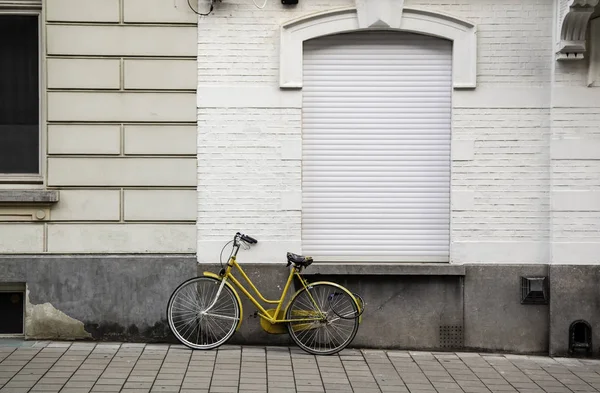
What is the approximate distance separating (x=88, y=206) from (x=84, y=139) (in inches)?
30.5

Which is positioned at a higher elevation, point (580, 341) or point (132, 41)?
point (132, 41)

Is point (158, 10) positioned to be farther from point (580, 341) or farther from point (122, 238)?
point (580, 341)

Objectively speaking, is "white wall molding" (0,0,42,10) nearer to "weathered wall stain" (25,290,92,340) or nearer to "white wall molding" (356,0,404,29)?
"weathered wall stain" (25,290,92,340)

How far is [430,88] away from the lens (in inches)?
418

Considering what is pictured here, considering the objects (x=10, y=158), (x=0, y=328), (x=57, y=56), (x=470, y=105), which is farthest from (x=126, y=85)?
(x=470, y=105)

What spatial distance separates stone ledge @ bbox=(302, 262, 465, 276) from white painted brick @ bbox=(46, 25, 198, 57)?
9.47 feet

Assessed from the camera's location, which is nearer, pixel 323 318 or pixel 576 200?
pixel 323 318

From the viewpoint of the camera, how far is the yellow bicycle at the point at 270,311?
10055 mm

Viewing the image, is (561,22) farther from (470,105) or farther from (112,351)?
(112,351)

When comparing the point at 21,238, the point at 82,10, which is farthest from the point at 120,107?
the point at 21,238

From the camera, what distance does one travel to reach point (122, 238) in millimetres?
10359

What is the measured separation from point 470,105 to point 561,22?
53.5 inches

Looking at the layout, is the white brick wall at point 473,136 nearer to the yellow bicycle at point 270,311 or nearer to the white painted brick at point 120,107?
the white painted brick at point 120,107

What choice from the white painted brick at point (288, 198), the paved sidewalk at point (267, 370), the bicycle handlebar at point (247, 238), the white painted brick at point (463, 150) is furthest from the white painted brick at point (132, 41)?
the paved sidewalk at point (267, 370)
